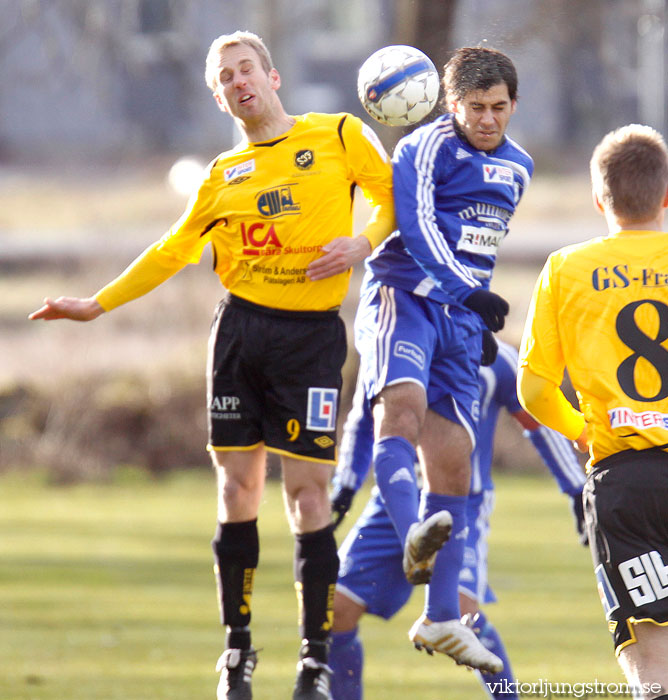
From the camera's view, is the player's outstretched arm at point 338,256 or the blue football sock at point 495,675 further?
the blue football sock at point 495,675

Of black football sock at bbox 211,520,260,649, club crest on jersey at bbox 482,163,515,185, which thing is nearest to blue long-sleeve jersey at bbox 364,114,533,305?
club crest on jersey at bbox 482,163,515,185

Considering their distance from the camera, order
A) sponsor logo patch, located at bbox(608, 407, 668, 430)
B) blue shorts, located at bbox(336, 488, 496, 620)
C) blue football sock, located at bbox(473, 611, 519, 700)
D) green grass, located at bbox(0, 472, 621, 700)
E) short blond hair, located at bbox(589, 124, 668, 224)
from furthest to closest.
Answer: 1. green grass, located at bbox(0, 472, 621, 700)
2. blue football sock, located at bbox(473, 611, 519, 700)
3. blue shorts, located at bbox(336, 488, 496, 620)
4. short blond hair, located at bbox(589, 124, 668, 224)
5. sponsor logo patch, located at bbox(608, 407, 668, 430)

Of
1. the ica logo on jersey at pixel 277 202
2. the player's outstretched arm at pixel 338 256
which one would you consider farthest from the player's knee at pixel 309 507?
the ica logo on jersey at pixel 277 202

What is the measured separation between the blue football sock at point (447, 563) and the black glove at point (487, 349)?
557 millimetres

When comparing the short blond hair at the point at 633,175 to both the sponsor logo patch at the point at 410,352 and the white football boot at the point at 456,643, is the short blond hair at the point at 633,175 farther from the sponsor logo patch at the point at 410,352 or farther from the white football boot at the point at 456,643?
the white football boot at the point at 456,643

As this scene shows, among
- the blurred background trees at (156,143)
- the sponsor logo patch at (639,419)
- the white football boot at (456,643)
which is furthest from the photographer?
the blurred background trees at (156,143)

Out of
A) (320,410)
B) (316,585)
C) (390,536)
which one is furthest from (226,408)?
(390,536)

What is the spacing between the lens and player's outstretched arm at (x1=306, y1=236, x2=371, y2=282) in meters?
5.17

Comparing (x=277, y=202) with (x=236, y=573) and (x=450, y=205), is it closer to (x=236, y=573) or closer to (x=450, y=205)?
(x=450, y=205)

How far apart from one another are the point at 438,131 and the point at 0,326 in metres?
13.5

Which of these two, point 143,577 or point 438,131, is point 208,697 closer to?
point 438,131

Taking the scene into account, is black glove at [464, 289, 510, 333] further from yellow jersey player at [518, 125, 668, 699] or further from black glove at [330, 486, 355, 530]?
black glove at [330, 486, 355, 530]

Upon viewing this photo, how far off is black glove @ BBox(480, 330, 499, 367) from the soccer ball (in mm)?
859

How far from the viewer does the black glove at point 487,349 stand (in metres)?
5.62
